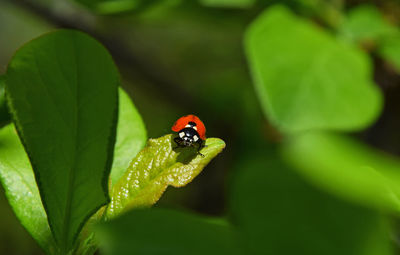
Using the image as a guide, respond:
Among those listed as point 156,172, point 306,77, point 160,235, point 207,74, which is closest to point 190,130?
point 156,172

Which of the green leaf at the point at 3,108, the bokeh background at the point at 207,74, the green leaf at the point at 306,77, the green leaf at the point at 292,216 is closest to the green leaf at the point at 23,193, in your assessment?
the green leaf at the point at 3,108

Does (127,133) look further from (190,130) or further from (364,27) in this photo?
(364,27)

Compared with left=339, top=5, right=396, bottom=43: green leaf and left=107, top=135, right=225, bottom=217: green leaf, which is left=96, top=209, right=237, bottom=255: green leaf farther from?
left=339, top=5, right=396, bottom=43: green leaf

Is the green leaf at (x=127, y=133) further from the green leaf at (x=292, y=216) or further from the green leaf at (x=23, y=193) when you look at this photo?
the green leaf at (x=292, y=216)

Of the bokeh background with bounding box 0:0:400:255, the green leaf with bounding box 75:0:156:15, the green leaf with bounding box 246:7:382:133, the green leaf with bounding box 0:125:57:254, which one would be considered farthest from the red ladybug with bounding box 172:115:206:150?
the green leaf with bounding box 75:0:156:15

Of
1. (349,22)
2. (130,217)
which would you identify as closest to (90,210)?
(130,217)

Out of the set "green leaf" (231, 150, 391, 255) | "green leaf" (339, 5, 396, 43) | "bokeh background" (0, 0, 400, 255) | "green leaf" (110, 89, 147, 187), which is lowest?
"bokeh background" (0, 0, 400, 255)
